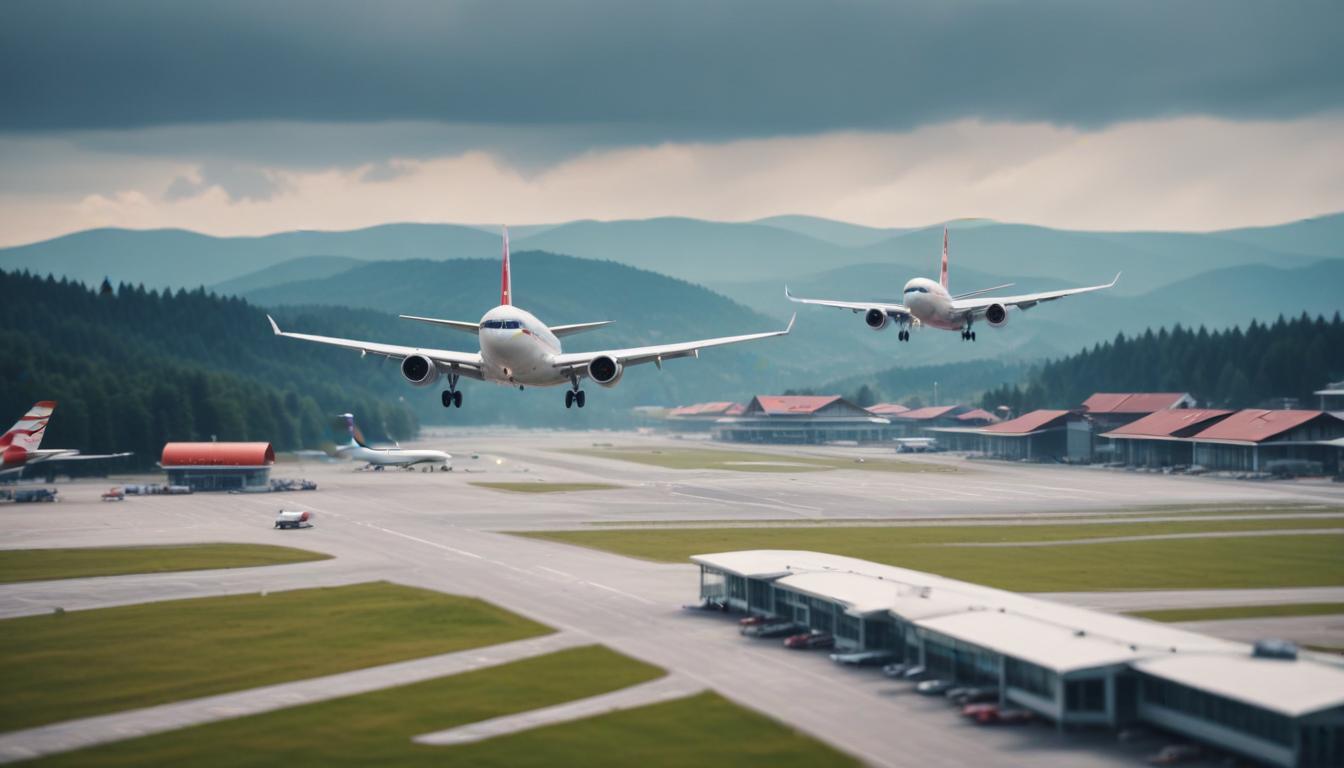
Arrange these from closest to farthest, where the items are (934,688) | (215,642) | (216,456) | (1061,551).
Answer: (934,688) → (215,642) → (1061,551) → (216,456)

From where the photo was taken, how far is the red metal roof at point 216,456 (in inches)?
7165

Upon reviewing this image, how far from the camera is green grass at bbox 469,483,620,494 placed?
18050cm

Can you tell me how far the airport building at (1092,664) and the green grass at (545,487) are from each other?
10549 centimetres

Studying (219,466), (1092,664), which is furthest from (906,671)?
(219,466)

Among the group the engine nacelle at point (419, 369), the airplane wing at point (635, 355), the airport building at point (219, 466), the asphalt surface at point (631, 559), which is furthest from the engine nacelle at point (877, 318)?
the airport building at point (219, 466)

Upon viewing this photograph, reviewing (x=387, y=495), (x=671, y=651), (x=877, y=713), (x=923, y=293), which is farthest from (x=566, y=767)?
(x=387, y=495)

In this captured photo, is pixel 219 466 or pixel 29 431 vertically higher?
pixel 29 431

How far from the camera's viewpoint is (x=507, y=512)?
149 m

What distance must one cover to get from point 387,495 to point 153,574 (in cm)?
6944

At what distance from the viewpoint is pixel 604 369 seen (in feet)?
255

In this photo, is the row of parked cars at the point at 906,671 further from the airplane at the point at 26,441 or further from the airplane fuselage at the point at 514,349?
the airplane at the point at 26,441

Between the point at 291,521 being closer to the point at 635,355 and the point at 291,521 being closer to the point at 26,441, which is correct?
the point at 26,441

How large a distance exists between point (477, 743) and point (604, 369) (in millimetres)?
28866

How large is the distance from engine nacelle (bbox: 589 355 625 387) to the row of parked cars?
1733cm
